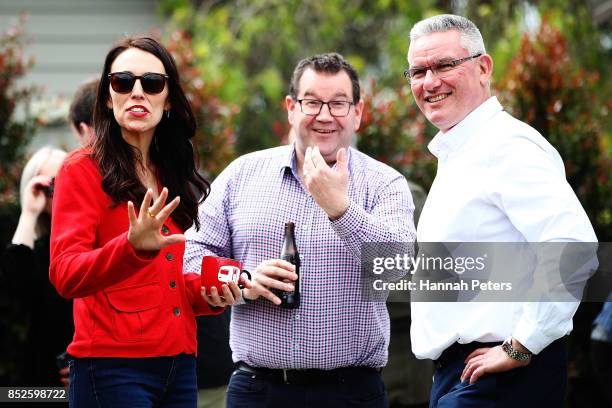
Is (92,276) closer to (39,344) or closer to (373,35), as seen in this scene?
(39,344)

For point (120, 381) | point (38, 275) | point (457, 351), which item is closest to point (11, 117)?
point (38, 275)

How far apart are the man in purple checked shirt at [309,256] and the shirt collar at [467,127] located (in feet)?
1.67

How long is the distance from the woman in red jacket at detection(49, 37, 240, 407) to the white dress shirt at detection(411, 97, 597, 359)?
0.89 metres

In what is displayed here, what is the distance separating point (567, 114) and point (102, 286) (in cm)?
547

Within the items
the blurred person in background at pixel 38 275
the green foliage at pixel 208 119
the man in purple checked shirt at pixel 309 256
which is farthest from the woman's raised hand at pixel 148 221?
the green foliage at pixel 208 119

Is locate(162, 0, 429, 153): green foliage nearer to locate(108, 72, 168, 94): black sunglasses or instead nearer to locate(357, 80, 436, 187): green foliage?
locate(357, 80, 436, 187): green foliage

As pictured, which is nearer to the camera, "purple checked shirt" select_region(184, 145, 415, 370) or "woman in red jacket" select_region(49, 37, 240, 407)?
"woman in red jacket" select_region(49, 37, 240, 407)

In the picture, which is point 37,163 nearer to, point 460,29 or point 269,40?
point 460,29

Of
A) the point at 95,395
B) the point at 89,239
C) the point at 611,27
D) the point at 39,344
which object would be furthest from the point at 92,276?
the point at 611,27

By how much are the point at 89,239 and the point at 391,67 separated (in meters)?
8.18

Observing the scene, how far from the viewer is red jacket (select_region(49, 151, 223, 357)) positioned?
3401 mm

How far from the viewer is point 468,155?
3686mm

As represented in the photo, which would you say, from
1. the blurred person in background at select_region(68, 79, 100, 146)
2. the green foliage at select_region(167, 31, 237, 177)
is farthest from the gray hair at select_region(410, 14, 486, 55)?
the green foliage at select_region(167, 31, 237, 177)

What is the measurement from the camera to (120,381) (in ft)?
11.4
